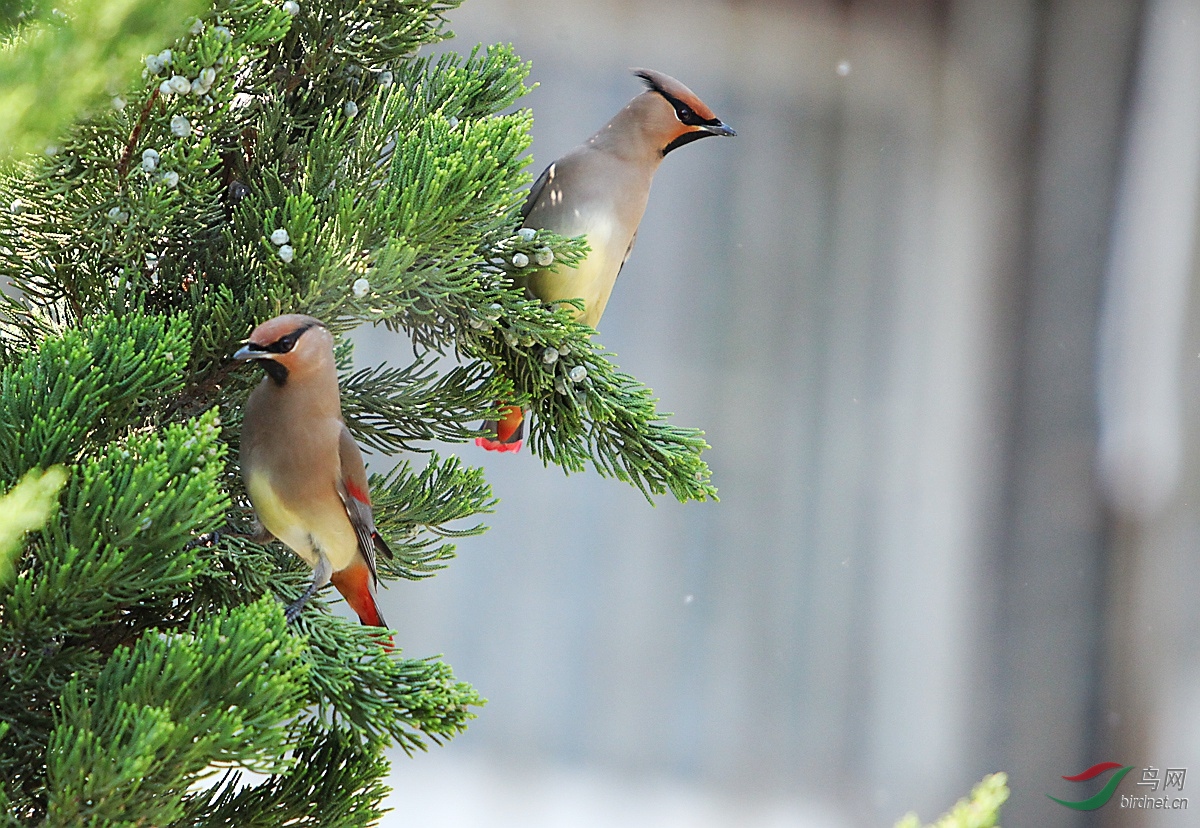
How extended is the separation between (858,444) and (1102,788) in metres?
0.99

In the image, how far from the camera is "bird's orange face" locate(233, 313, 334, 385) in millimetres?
721

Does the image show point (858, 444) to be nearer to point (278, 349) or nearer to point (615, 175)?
point (615, 175)

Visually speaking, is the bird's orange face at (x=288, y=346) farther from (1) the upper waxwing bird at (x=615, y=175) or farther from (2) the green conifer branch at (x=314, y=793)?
(1) the upper waxwing bird at (x=615, y=175)

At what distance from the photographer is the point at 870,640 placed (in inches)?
123

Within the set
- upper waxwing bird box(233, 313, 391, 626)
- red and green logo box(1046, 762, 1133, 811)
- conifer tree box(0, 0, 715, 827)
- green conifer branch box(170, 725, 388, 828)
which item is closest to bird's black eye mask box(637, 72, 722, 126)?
conifer tree box(0, 0, 715, 827)

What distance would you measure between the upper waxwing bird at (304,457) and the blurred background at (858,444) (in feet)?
6.41

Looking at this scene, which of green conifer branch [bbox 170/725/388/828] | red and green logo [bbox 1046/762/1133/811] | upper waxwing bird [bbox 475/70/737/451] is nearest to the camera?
green conifer branch [bbox 170/725/388/828]

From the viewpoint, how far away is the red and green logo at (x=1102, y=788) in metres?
2.76

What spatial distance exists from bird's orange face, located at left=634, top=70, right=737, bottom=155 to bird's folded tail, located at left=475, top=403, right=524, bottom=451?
12.4 inches

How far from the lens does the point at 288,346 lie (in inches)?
29.0

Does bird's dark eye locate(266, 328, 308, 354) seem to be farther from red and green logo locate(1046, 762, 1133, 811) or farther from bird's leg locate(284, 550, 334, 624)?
red and green logo locate(1046, 762, 1133, 811)

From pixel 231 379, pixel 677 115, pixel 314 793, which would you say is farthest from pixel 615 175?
pixel 314 793

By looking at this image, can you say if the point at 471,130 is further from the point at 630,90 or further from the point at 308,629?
the point at 630,90

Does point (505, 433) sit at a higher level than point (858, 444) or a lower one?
lower
